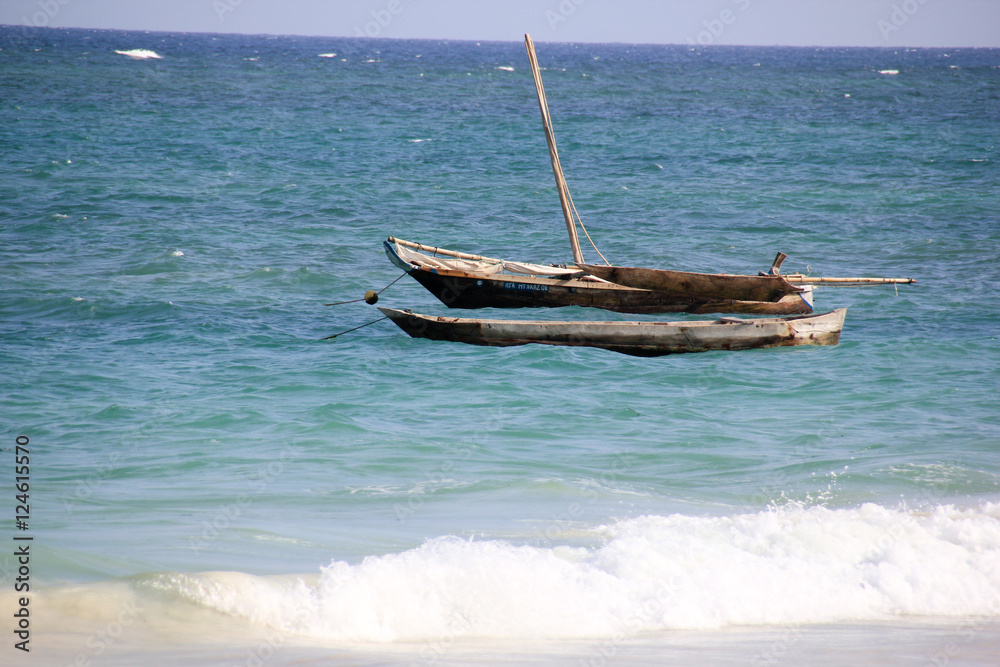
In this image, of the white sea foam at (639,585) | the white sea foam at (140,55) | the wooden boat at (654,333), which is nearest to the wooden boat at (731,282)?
the wooden boat at (654,333)

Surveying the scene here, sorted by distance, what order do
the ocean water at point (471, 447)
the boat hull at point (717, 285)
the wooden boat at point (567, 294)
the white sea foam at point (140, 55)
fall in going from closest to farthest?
the ocean water at point (471, 447) → the wooden boat at point (567, 294) → the boat hull at point (717, 285) → the white sea foam at point (140, 55)

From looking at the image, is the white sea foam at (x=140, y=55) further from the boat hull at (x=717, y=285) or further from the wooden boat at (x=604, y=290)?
the boat hull at (x=717, y=285)

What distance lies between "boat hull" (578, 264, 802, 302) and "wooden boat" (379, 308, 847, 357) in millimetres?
1631

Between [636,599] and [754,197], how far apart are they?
67.6ft

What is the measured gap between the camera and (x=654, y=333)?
37.6 feet

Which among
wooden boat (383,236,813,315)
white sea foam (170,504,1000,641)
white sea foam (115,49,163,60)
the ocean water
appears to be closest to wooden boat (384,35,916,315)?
wooden boat (383,236,813,315)

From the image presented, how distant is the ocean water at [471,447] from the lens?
5441mm

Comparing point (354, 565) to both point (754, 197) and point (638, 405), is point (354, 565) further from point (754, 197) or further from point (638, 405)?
point (754, 197)

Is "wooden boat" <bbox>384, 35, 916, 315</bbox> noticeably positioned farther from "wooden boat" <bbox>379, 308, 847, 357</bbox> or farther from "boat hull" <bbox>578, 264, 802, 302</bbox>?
"wooden boat" <bbox>379, 308, 847, 357</bbox>

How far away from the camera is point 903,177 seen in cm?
2741

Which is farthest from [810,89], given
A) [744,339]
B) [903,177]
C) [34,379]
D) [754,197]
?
[34,379]

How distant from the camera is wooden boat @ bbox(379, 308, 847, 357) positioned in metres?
11.5

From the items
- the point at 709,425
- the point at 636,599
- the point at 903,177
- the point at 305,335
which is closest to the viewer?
the point at 636,599

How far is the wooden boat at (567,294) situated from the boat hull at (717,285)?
13cm
